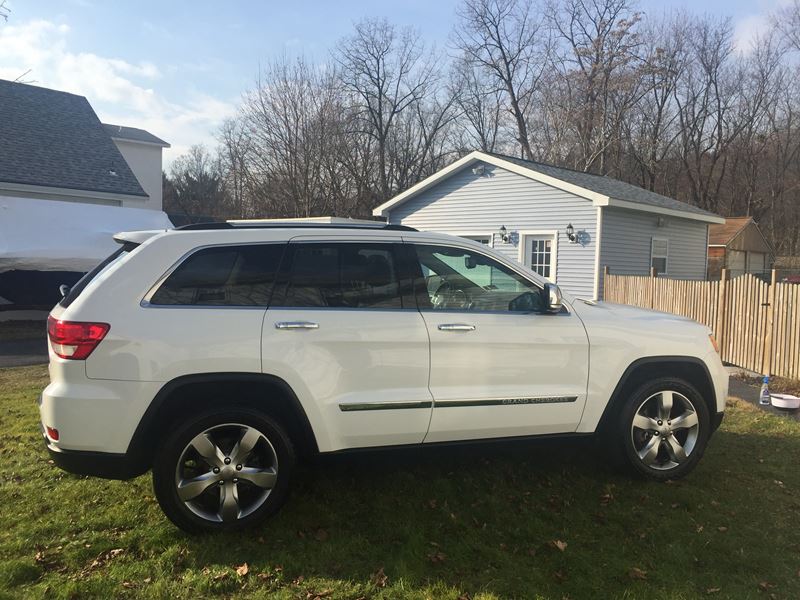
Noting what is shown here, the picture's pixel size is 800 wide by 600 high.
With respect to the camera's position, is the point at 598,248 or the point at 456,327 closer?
the point at 456,327

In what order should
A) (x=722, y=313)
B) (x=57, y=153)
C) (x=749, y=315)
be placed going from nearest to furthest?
(x=749, y=315) < (x=722, y=313) < (x=57, y=153)

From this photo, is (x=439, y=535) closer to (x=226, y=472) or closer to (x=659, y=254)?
(x=226, y=472)

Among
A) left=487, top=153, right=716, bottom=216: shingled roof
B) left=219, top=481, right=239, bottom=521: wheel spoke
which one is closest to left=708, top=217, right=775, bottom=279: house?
left=487, top=153, right=716, bottom=216: shingled roof

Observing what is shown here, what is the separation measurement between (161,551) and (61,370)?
1.14 m

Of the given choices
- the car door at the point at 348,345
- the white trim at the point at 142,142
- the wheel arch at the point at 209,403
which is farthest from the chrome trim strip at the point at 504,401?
the white trim at the point at 142,142

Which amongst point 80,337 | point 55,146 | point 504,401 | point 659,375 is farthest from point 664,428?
point 55,146

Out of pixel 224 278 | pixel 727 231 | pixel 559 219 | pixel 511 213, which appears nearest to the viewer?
pixel 224 278

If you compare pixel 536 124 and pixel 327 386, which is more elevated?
pixel 536 124

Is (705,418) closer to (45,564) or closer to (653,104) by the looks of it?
(45,564)

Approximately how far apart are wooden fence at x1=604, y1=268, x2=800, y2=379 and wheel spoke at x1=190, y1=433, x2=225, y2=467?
26.8ft

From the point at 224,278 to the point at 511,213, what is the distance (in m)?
14.6

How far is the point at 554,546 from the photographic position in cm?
338

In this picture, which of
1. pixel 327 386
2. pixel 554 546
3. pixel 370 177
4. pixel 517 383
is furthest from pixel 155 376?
pixel 370 177

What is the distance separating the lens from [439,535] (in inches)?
137
